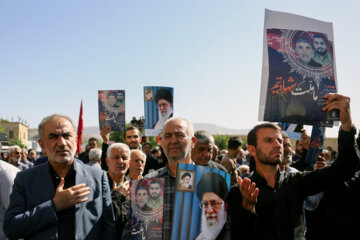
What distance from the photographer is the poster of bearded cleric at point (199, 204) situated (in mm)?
2109

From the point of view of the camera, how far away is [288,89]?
3480 millimetres

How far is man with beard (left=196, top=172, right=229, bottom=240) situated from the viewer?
215cm

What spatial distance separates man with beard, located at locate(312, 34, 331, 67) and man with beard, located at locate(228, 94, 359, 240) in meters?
1.42

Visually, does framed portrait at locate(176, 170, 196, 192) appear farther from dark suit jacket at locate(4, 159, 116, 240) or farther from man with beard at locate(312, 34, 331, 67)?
man with beard at locate(312, 34, 331, 67)

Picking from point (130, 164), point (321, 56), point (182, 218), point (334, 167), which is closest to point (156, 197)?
point (182, 218)

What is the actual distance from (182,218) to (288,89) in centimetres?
206

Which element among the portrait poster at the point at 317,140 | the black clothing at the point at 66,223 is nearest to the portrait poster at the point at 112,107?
the portrait poster at the point at 317,140

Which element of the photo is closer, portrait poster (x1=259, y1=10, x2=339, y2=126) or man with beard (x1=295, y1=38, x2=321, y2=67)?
portrait poster (x1=259, y1=10, x2=339, y2=126)

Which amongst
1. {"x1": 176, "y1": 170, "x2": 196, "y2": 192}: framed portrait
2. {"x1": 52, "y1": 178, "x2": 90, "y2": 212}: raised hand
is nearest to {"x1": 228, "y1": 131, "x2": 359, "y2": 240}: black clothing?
{"x1": 176, "y1": 170, "x2": 196, "y2": 192}: framed portrait

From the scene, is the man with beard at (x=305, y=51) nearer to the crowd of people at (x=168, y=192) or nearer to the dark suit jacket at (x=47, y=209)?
the crowd of people at (x=168, y=192)

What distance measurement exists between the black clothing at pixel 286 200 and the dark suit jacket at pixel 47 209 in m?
0.99

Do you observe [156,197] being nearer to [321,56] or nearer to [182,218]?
[182,218]

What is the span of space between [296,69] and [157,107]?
3689mm

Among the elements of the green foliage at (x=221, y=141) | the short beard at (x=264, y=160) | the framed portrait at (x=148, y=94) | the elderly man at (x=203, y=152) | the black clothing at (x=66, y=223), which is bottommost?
the green foliage at (x=221, y=141)
